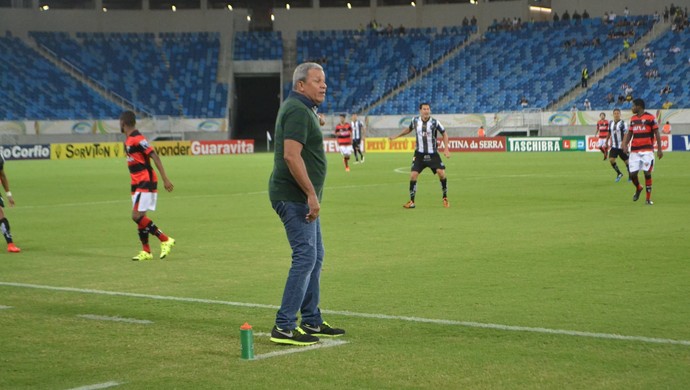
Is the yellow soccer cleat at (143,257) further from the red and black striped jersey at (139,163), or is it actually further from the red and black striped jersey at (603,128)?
the red and black striped jersey at (603,128)

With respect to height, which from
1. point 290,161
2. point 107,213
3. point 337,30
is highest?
point 337,30

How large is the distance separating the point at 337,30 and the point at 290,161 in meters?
74.0

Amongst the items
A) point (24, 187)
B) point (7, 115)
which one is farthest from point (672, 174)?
point (7, 115)

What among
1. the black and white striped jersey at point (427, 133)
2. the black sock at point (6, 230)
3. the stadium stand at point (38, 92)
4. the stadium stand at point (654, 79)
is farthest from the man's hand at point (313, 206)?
the stadium stand at point (38, 92)

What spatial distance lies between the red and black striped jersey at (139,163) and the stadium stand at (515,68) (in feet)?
178

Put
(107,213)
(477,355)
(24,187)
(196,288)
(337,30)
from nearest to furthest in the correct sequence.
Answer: (477,355) < (196,288) < (107,213) < (24,187) < (337,30)

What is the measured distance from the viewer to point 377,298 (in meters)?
10.3

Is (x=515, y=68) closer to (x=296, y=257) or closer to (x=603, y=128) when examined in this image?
(x=603, y=128)

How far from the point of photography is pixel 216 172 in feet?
131

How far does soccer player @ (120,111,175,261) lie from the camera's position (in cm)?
1430

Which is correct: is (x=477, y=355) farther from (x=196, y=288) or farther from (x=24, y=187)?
(x=24, y=187)

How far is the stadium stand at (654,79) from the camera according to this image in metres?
62.1

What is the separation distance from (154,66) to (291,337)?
231ft

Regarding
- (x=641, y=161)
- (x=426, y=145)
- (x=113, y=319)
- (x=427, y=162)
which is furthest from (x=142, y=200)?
(x=641, y=161)
